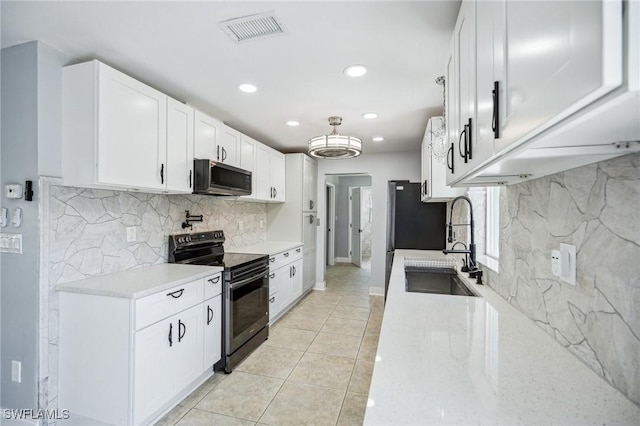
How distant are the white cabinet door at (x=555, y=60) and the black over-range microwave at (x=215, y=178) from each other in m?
2.28

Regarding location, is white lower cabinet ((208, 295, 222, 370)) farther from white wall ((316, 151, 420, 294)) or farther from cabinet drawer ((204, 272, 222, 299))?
white wall ((316, 151, 420, 294))

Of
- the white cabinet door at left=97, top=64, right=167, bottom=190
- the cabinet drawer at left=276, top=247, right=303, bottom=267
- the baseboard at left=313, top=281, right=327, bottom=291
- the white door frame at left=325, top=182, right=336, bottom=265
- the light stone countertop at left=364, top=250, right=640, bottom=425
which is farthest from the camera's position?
the white door frame at left=325, top=182, right=336, bottom=265

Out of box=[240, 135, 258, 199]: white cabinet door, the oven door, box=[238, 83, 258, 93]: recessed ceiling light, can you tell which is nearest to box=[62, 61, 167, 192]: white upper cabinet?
box=[238, 83, 258, 93]: recessed ceiling light

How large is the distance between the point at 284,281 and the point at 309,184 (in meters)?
1.70

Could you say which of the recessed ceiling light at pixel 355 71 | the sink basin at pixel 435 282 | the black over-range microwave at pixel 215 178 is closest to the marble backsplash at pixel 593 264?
the sink basin at pixel 435 282

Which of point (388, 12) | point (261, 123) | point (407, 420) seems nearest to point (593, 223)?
point (407, 420)

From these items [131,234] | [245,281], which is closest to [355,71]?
[245,281]

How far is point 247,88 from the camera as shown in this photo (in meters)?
2.42

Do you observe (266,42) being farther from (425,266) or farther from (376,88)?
(425,266)

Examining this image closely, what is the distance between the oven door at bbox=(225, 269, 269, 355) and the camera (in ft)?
8.42

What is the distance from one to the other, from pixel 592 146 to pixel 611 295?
0.44 metres

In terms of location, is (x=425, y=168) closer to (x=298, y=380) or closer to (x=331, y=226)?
(x=298, y=380)

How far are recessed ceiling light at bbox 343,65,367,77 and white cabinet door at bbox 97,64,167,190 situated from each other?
1.36 meters

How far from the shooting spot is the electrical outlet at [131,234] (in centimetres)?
236
